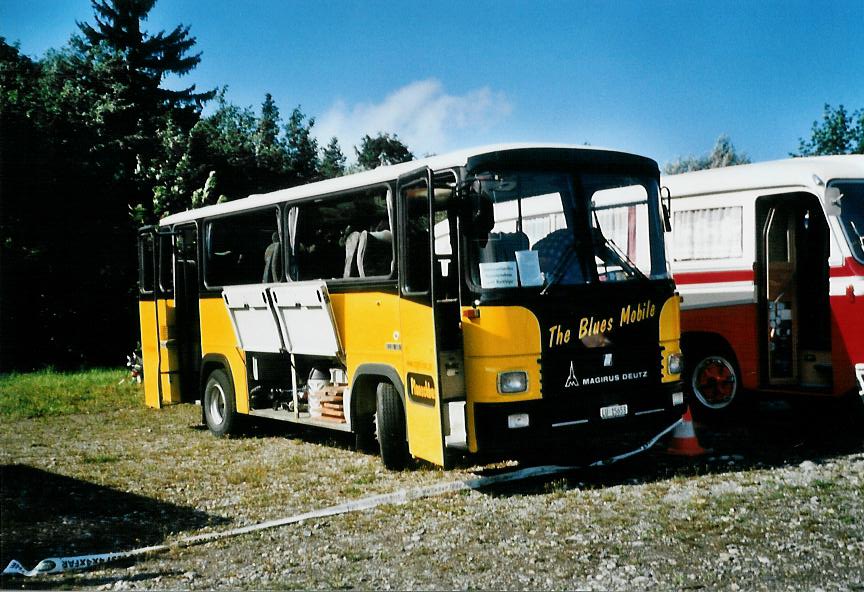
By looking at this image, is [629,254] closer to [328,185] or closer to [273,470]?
[328,185]

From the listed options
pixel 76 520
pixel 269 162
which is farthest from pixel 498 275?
pixel 269 162

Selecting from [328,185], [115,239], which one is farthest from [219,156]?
[328,185]

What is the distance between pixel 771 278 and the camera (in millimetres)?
12141

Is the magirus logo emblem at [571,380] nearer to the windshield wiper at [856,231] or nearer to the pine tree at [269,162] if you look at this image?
the windshield wiper at [856,231]

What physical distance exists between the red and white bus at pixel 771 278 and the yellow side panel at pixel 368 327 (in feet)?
15.8

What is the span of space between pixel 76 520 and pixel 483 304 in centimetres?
400

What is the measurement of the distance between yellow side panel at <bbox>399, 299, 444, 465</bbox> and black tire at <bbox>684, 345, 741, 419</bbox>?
15.0ft

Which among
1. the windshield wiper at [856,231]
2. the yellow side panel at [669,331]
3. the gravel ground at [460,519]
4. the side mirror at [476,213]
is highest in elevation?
the side mirror at [476,213]

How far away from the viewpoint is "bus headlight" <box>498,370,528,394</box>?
28.3 feet

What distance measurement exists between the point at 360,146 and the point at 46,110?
28.2 meters

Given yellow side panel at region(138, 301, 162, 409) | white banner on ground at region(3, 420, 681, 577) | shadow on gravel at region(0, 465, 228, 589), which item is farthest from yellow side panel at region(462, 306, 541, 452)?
yellow side panel at region(138, 301, 162, 409)

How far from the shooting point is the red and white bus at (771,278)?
1102 centimetres

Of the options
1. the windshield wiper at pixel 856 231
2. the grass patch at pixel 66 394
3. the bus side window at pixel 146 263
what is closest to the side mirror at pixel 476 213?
the windshield wiper at pixel 856 231

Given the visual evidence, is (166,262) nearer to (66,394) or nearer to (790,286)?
(66,394)
